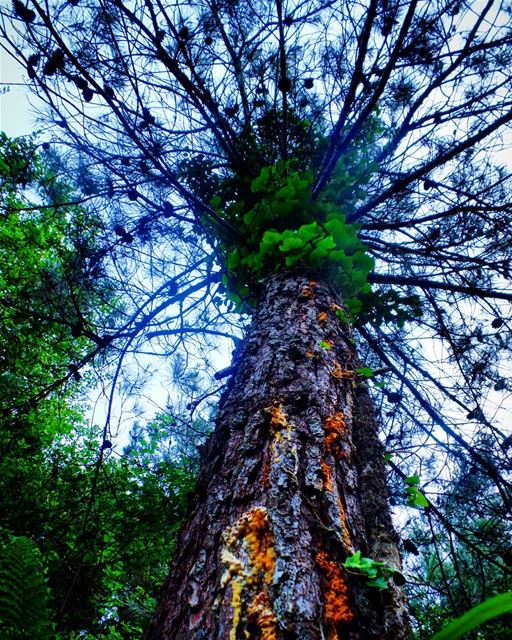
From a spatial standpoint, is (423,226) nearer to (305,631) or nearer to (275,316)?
(275,316)

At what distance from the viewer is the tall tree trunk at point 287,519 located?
577 mm

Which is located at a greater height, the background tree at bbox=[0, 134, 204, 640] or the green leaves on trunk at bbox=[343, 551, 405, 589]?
the background tree at bbox=[0, 134, 204, 640]

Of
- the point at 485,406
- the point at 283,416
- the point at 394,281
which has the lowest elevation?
the point at 283,416

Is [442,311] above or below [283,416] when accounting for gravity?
above

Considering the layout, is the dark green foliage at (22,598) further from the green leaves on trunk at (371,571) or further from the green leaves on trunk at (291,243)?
the green leaves on trunk at (291,243)

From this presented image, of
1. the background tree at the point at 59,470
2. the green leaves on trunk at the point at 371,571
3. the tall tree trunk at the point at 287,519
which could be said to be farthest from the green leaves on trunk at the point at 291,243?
the green leaves on trunk at the point at 371,571

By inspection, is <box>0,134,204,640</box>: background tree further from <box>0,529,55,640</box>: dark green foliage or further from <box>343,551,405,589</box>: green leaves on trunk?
<box>343,551,405,589</box>: green leaves on trunk

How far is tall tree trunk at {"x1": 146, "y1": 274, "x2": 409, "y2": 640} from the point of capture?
0.58m

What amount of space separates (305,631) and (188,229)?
330cm

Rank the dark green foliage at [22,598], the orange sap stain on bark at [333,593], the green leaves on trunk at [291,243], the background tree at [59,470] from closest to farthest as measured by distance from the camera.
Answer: the orange sap stain on bark at [333,593] < the dark green foliage at [22,598] < the background tree at [59,470] < the green leaves on trunk at [291,243]

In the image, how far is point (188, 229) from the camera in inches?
136

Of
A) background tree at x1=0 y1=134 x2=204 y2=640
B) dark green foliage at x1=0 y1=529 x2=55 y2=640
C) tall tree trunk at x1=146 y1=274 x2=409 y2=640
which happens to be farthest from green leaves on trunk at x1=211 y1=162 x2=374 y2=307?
dark green foliage at x1=0 y1=529 x2=55 y2=640

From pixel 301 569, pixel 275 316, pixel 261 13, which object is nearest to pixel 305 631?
pixel 301 569

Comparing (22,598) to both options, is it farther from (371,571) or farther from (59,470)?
(59,470)
